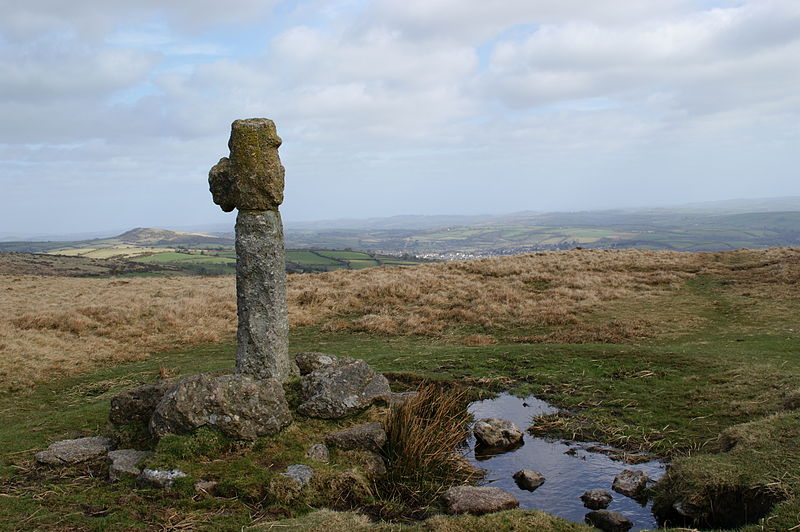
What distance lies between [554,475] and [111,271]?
6413cm

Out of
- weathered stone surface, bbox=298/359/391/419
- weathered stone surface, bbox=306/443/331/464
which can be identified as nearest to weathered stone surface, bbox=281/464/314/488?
weathered stone surface, bbox=306/443/331/464

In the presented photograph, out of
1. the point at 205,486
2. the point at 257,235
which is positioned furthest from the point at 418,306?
the point at 205,486

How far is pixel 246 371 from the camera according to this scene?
11.9 meters

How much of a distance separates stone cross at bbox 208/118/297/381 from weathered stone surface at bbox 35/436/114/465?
292 cm

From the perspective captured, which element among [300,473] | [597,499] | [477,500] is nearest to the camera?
[477,500]

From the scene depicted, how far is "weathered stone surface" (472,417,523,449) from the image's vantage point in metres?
11.5

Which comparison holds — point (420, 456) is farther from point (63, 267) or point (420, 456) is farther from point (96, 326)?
point (63, 267)

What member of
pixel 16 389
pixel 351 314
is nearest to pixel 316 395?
pixel 16 389

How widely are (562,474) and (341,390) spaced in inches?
185

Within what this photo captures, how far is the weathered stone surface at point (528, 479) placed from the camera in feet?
31.4

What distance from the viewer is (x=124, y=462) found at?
9.57 meters

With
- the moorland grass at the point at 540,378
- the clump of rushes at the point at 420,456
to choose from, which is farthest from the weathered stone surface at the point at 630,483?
the clump of rushes at the point at 420,456

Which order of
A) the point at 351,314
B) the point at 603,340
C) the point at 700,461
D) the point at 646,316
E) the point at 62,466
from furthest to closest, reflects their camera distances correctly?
the point at 351,314 → the point at 646,316 → the point at 603,340 → the point at 62,466 → the point at 700,461

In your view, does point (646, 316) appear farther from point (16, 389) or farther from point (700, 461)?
point (16, 389)
